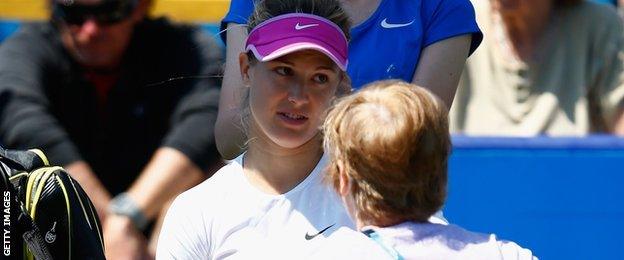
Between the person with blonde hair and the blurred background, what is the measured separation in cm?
188

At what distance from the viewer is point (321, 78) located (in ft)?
9.60

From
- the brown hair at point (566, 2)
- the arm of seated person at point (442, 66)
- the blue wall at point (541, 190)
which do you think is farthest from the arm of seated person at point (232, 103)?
the brown hair at point (566, 2)

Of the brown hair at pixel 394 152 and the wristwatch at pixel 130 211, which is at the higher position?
the brown hair at pixel 394 152

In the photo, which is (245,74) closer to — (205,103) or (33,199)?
(33,199)

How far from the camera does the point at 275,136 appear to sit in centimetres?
288

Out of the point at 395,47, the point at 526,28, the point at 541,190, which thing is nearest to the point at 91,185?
the point at 541,190

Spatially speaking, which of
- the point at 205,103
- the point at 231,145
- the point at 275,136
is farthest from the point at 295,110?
the point at 205,103

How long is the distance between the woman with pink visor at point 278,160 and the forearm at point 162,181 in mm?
1333

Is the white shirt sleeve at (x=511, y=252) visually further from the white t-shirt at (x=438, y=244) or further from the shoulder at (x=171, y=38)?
the shoulder at (x=171, y=38)

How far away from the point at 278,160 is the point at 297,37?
26cm

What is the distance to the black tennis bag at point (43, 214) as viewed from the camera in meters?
2.65

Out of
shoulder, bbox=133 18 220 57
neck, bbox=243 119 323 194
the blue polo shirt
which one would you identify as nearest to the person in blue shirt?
the blue polo shirt

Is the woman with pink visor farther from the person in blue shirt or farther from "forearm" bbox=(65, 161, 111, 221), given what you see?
"forearm" bbox=(65, 161, 111, 221)

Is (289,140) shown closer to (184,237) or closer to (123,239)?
(184,237)
